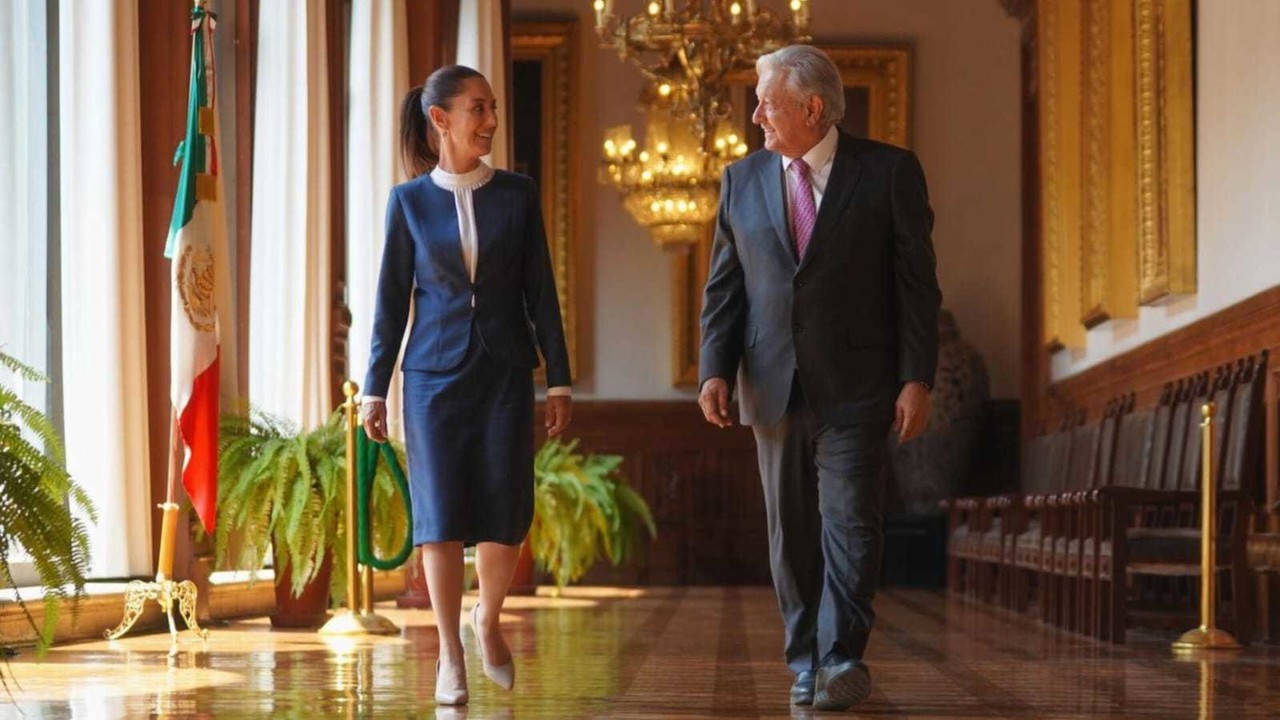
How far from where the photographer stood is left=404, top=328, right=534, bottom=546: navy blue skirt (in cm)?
435

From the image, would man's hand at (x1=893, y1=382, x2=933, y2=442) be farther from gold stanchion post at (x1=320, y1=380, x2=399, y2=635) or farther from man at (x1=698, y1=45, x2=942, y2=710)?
gold stanchion post at (x1=320, y1=380, x2=399, y2=635)

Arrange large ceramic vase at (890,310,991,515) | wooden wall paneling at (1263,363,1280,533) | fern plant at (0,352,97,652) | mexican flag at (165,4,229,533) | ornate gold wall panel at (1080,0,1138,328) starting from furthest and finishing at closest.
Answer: large ceramic vase at (890,310,991,515), ornate gold wall panel at (1080,0,1138,328), wooden wall paneling at (1263,363,1280,533), mexican flag at (165,4,229,533), fern plant at (0,352,97,652)

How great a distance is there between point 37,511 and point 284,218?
571 centimetres

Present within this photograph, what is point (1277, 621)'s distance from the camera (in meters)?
8.03

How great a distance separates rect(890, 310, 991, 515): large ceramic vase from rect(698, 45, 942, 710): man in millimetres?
10419

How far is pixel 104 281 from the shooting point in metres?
7.07

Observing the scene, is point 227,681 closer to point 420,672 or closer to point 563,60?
point 420,672

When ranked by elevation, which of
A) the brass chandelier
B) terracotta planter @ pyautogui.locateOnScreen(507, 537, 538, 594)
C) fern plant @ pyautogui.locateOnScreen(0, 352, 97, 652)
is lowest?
terracotta planter @ pyautogui.locateOnScreen(507, 537, 538, 594)

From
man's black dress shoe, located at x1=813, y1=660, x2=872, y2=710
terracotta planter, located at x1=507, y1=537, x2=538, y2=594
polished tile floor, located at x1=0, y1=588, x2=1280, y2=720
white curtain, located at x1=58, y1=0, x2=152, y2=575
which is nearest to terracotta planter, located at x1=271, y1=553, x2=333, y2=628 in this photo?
polished tile floor, located at x1=0, y1=588, x2=1280, y2=720

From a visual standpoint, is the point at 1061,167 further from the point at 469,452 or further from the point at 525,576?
the point at 469,452

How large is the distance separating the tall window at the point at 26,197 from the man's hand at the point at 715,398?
334cm

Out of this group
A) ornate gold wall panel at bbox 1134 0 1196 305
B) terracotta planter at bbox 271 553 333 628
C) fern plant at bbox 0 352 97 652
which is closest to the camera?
fern plant at bbox 0 352 97 652

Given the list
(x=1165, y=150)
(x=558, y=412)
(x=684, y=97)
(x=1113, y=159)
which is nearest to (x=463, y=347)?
(x=558, y=412)

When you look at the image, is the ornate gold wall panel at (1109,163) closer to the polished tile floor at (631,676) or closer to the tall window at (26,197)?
the polished tile floor at (631,676)
